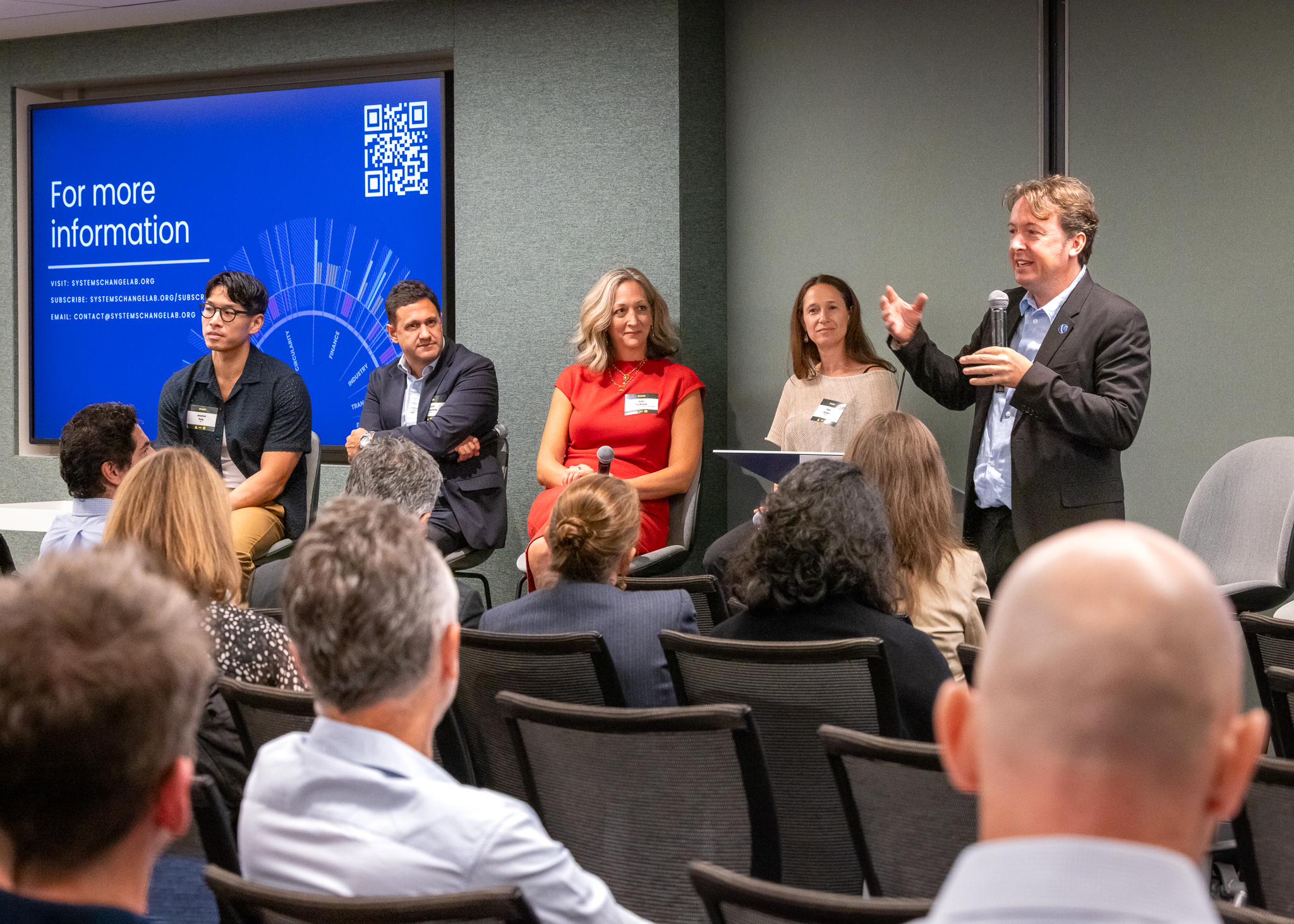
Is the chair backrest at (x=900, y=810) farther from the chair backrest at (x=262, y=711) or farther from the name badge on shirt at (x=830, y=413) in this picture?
the name badge on shirt at (x=830, y=413)

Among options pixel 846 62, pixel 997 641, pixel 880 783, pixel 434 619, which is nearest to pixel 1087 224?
pixel 846 62

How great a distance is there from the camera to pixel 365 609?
60.0 inches

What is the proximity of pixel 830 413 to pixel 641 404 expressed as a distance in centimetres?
78

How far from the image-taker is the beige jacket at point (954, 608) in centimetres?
287

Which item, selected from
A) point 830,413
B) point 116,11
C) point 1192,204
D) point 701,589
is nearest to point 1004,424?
point 830,413

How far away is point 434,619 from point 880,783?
0.66 meters

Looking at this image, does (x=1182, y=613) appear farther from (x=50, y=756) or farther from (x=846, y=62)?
(x=846, y=62)

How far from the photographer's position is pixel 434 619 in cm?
157

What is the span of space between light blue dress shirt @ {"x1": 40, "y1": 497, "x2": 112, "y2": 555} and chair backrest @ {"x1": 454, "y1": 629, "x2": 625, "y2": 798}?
1.41m

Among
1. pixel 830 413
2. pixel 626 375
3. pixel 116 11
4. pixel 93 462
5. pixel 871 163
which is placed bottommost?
pixel 93 462

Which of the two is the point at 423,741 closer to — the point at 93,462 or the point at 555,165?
the point at 93,462

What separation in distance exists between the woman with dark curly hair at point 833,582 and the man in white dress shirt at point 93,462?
1858mm

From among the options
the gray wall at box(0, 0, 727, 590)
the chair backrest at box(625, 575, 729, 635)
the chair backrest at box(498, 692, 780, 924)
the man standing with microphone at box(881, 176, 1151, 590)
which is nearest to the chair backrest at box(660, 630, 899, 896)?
the chair backrest at box(498, 692, 780, 924)

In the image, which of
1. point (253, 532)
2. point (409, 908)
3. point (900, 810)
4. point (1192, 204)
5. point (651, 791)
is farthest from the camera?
point (1192, 204)
